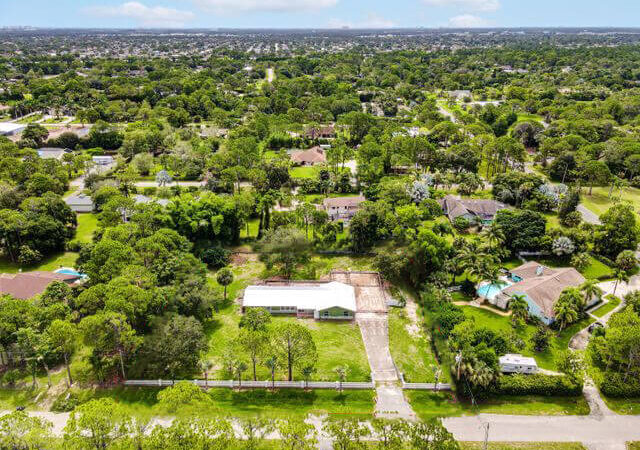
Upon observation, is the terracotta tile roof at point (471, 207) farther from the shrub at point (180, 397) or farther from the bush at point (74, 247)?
the bush at point (74, 247)

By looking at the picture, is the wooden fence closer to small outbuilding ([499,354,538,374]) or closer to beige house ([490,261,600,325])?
small outbuilding ([499,354,538,374])

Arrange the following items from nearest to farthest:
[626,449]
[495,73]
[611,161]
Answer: [626,449] < [611,161] < [495,73]

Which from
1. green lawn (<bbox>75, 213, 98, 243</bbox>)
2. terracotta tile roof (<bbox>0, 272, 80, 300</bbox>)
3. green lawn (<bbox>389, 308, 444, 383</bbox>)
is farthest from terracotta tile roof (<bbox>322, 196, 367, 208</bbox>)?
terracotta tile roof (<bbox>0, 272, 80, 300</bbox>)

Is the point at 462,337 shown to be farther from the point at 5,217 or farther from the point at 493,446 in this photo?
the point at 5,217

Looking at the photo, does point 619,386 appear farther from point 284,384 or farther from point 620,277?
point 284,384

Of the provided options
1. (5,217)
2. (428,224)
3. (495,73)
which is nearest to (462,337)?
(428,224)

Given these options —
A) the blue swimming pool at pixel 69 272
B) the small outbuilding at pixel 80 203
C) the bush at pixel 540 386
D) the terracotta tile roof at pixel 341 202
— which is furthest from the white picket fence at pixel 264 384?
the small outbuilding at pixel 80 203

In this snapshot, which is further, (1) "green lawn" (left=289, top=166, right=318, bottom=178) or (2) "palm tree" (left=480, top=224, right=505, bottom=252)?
→ (1) "green lawn" (left=289, top=166, right=318, bottom=178)
